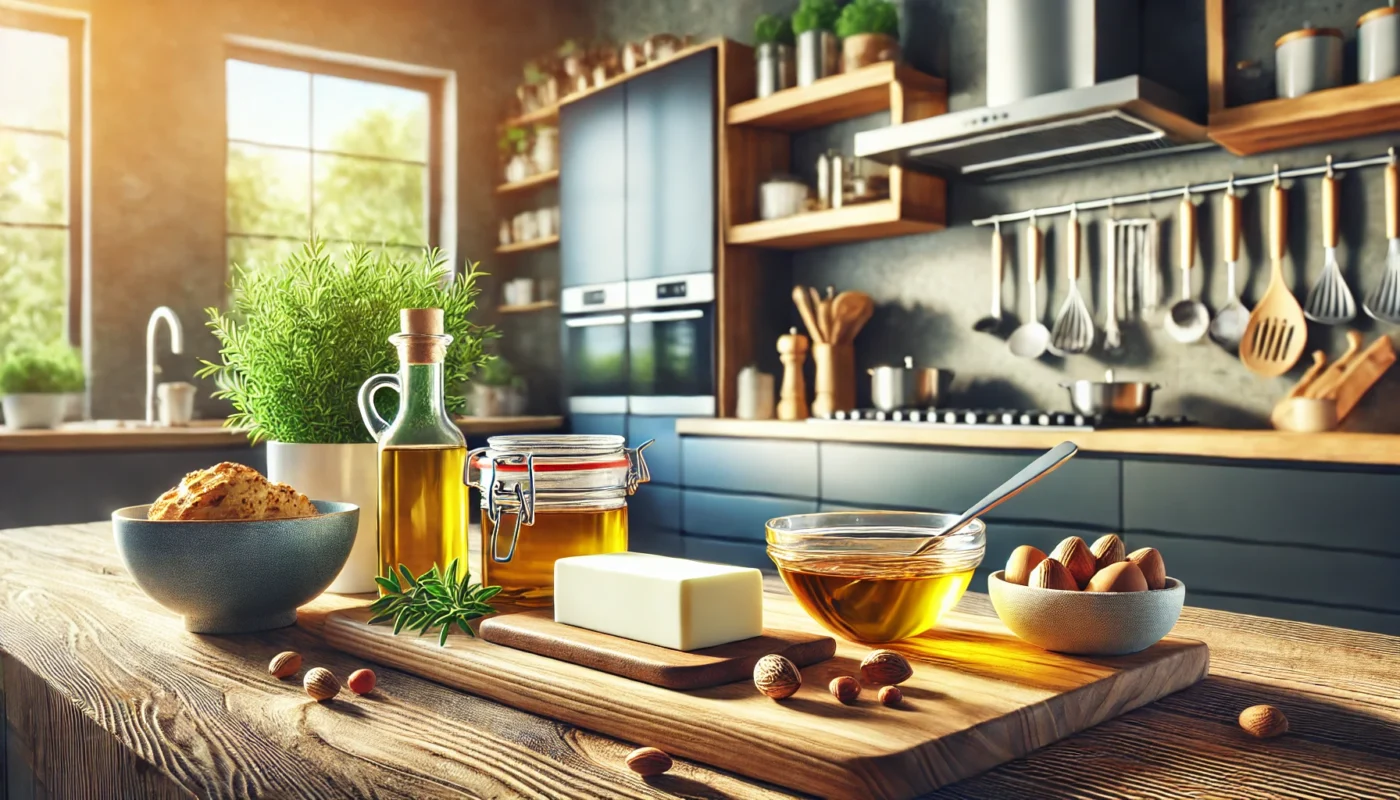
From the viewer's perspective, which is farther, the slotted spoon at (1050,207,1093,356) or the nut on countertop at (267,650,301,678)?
the slotted spoon at (1050,207,1093,356)

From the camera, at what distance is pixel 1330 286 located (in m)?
2.83

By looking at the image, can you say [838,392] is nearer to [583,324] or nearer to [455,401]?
[583,324]

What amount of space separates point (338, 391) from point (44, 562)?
0.57 meters

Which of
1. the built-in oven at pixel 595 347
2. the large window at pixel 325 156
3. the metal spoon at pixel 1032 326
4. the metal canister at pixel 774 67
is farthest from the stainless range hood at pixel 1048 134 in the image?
the large window at pixel 325 156

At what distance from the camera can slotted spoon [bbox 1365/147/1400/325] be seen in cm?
267

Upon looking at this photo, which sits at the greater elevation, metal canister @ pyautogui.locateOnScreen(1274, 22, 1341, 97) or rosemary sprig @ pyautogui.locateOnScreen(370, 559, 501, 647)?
metal canister @ pyautogui.locateOnScreen(1274, 22, 1341, 97)

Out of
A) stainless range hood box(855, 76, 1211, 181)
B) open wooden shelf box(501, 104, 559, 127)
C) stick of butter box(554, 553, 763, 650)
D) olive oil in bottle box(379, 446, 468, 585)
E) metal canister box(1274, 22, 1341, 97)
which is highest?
open wooden shelf box(501, 104, 559, 127)

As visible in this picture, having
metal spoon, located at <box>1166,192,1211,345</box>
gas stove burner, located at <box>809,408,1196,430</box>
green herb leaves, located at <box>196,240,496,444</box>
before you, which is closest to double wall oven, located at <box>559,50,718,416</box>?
gas stove burner, located at <box>809,408,1196,430</box>

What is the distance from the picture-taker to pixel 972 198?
3.68 metres

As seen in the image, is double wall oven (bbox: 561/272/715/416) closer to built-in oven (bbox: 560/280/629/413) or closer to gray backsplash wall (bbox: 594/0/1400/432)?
built-in oven (bbox: 560/280/629/413)

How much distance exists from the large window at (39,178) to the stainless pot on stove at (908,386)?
129 inches

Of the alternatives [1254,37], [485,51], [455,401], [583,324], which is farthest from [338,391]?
[485,51]

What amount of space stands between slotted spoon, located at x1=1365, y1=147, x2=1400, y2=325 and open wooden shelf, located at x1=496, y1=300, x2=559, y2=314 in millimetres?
3300

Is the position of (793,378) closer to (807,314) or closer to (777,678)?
(807,314)
